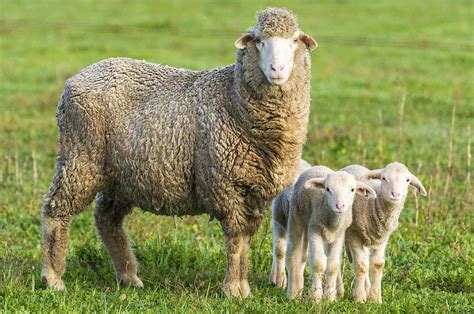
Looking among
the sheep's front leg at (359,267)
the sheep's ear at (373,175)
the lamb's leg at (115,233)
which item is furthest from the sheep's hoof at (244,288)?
the sheep's ear at (373,175)

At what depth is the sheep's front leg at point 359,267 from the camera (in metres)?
7.44

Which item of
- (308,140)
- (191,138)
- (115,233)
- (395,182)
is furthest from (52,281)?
(308,140)

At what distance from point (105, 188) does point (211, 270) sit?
121 centimetres

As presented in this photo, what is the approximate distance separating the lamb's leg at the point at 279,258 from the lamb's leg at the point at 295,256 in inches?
15.0

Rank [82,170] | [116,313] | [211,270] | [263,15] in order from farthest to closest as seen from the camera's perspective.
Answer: [211,270] < [82,170] < [263,15] < [116,313]

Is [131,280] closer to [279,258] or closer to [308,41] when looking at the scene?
[279,258]

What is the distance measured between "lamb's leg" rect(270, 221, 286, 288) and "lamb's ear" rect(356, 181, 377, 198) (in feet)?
3.60

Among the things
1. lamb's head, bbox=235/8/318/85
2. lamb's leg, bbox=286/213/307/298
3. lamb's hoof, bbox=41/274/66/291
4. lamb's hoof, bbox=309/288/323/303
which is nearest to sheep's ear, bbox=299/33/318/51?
lamb's head, bbox=235/8/318/85

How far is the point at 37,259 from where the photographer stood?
8.59 metres

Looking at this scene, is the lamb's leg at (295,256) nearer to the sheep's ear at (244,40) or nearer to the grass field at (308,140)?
the grass field at (308,140)

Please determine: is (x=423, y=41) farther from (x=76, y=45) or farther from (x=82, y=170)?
(x=82, y=170)

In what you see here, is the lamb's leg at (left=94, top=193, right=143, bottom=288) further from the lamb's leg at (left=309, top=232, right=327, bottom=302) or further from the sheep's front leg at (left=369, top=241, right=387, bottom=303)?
the sheep's front leg at (left=369, top=241, right=387, bottom=303)

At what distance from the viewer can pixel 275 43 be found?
7.09 m

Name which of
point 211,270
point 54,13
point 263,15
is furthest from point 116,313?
point 54,13
